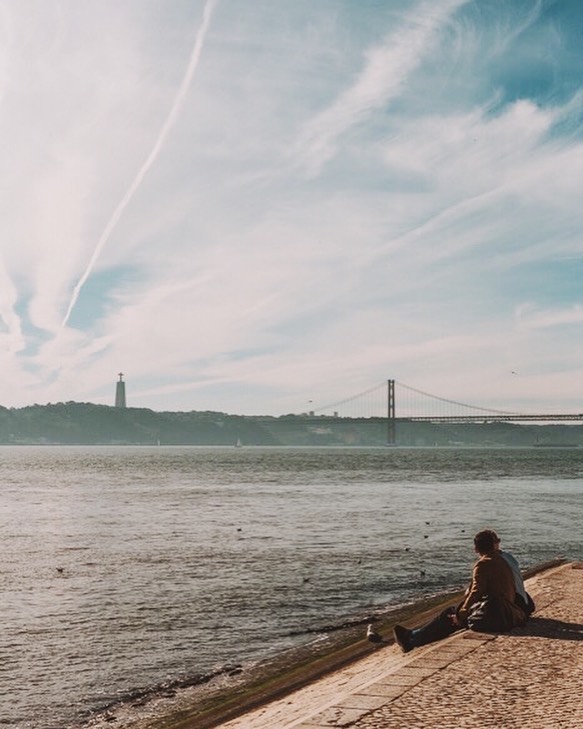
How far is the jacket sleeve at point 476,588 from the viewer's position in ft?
32.7

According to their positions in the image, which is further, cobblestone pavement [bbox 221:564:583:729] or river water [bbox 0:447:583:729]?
river water [bbox 0:447:583:729]

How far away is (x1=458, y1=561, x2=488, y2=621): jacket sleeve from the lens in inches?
392

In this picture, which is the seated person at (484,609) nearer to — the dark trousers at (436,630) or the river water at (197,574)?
the dark trousers at (436,630)

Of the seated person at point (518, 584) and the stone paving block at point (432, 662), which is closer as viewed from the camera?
the stone paving block at point (432, 662)

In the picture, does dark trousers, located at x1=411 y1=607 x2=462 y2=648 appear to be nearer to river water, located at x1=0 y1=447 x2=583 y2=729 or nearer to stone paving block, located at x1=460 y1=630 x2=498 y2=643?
stone paving block, located at x1=460 y1=630 x2=498 y2=643

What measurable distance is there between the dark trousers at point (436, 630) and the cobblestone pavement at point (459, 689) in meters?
0.13

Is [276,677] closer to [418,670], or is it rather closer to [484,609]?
[484,609]

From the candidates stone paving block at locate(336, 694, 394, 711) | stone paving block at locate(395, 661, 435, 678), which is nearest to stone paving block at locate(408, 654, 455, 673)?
stone paving block at locate(395, 661, 435, 678)

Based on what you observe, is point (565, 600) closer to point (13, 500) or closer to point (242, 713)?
point (242, 713)

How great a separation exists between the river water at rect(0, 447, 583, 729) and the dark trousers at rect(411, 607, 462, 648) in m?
3.35

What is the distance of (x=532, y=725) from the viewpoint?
648 centimetres

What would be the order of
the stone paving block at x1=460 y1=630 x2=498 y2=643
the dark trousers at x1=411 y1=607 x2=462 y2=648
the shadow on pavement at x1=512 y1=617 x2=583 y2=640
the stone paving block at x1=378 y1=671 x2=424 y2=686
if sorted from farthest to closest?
the shadow on pavement at x1=512 y1=617 x2=583 y2=640, the dark trousers at x1=411 y1=607 x2=462 y2=648, the stone paving block at x1=460 y1=630 x2=498 y2=643, the stone paving block at x1=378 y1=671 x2=424 y2=686

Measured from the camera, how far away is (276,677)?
1089 cm

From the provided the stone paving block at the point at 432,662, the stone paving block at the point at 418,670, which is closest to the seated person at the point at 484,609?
the stone paving block at the point at 432,662
